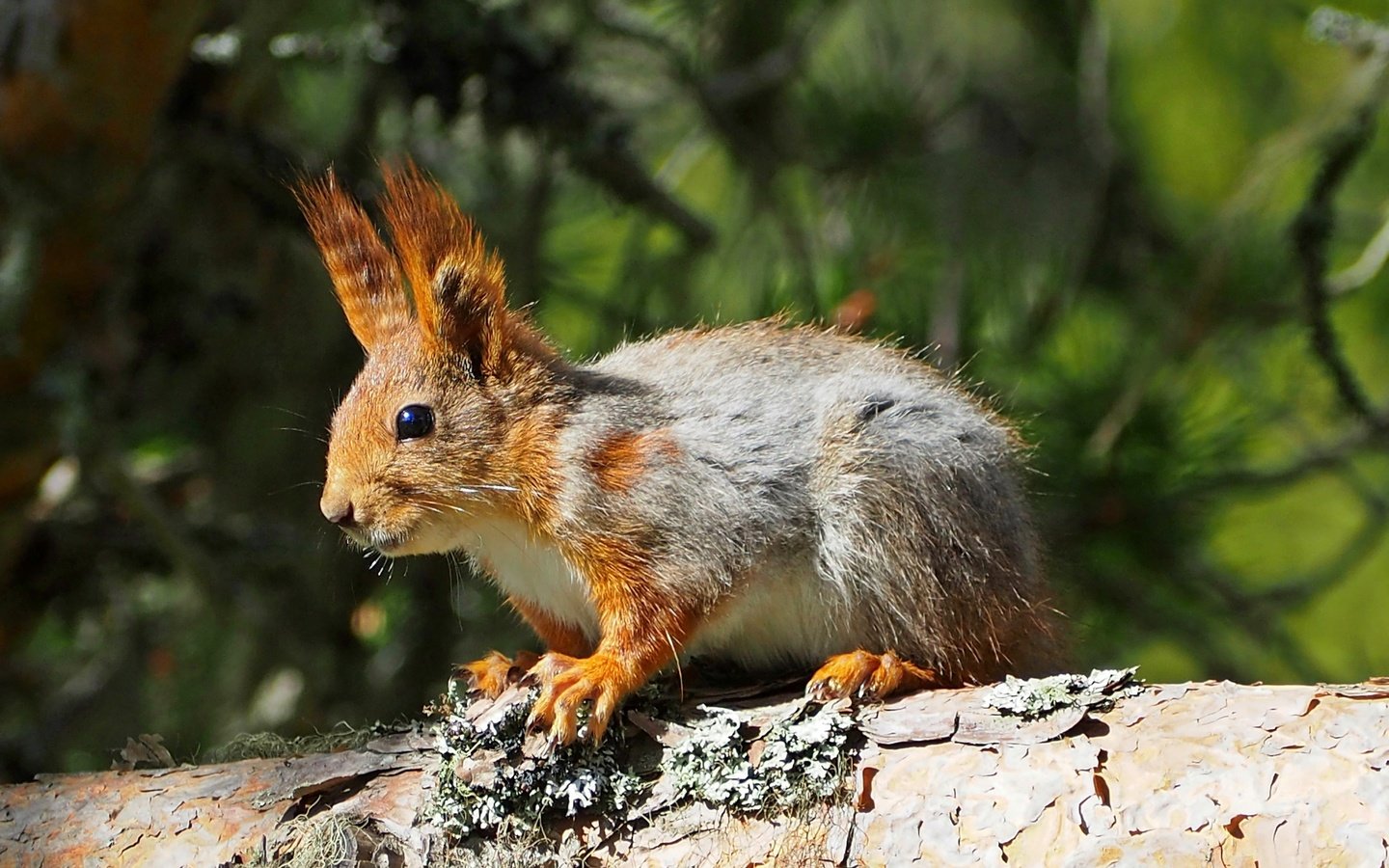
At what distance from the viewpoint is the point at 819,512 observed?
7.32ft

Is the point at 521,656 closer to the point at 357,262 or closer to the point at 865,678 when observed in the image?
the point at 865,678

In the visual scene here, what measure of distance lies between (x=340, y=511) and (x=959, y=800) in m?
0.97

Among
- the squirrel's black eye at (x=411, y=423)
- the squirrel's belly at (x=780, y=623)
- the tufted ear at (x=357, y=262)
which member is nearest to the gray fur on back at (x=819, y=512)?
the squirrel's belly at (x=780, y=623)

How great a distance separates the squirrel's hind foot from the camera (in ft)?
6.64

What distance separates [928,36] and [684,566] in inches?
117

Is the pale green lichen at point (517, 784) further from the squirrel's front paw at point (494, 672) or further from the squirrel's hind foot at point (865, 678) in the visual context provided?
the squirrel's hind foot at point (865, 678)

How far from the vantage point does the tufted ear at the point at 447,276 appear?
2.23 metres

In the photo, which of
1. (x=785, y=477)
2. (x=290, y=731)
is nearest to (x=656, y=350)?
(x=785, y=477)

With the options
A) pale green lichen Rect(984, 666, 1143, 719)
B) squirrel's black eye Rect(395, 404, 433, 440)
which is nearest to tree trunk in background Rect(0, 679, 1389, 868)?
pale green lichen Rect(984, 666, 1143, 719)

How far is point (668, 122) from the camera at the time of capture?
16.3 ft

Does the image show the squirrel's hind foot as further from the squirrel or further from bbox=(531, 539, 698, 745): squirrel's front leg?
bbox=(531, 539, 698, 745): squirrel's front leg

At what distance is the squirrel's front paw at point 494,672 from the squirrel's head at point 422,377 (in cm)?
20

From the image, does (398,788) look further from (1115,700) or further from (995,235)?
(995,235)

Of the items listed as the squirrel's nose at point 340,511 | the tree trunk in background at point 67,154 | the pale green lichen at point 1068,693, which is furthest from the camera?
the tree trunk in background at point 67,154
